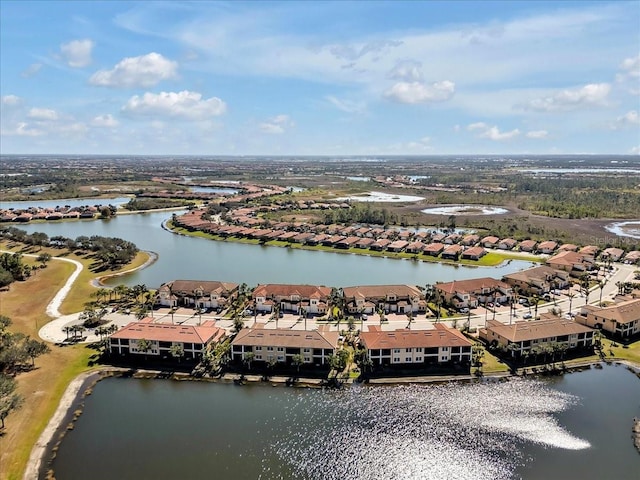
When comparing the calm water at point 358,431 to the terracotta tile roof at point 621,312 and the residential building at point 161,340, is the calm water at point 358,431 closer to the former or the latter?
the residential building at point 161,340

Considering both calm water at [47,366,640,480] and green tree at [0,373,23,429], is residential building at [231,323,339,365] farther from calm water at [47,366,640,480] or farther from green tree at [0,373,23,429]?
green tree at [0,373,23,429]

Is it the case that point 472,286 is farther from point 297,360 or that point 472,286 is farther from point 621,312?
point 297,360

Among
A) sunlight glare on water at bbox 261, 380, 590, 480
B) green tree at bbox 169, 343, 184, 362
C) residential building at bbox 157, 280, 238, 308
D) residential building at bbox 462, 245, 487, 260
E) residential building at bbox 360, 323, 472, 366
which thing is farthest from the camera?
residential building at bbox 462, 245, 487, 260

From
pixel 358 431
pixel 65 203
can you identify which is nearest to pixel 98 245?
pixel 358 431

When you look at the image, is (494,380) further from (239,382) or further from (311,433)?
(239,382)

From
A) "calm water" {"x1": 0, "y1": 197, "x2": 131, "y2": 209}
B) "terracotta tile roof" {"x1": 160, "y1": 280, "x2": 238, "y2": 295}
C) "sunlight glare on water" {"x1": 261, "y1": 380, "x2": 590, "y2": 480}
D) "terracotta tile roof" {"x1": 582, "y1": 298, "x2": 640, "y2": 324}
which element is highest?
"calm water" {"x1": 0, "y1": 197, "x2": 131, "y2": 209}

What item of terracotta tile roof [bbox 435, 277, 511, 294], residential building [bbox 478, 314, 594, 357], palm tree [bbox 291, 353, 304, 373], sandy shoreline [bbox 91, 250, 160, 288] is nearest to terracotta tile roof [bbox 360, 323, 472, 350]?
residential building [bbox 478, 314, 594, 357]
